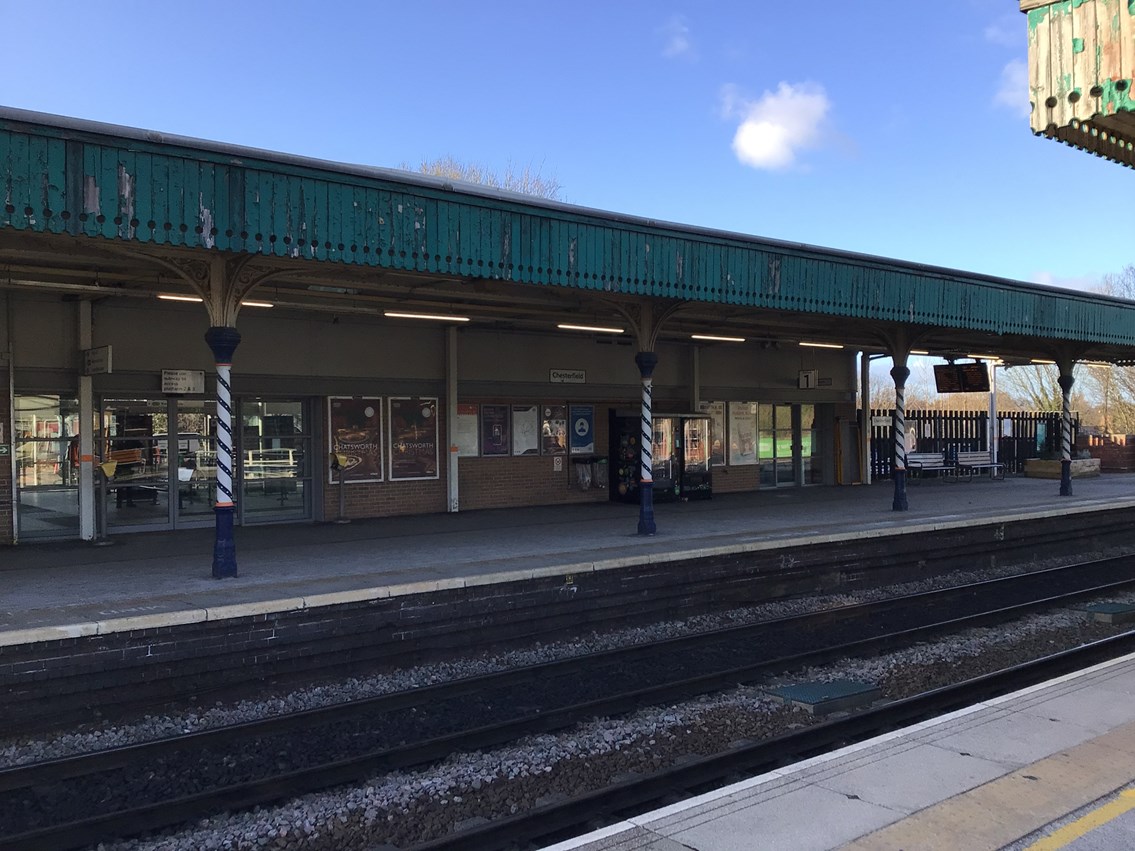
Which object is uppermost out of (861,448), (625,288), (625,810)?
(625,288)

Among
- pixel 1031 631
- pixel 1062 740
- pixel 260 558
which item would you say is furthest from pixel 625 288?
pixel 1062 740

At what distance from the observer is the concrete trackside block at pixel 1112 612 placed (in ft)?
34.4

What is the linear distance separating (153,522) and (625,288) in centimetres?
792

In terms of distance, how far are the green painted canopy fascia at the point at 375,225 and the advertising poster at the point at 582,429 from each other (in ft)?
19.8

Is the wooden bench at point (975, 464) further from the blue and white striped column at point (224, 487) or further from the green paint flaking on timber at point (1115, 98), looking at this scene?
the green paint flaking on timber at point (1115, 98)

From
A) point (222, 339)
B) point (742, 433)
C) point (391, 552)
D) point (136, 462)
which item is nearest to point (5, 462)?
point (136, 462)

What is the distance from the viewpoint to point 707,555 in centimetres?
1088

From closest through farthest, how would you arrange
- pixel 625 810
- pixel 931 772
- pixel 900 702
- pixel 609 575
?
pixel 931 772 → pixel 625 810 → pixel 900 702 → pixel 609 575

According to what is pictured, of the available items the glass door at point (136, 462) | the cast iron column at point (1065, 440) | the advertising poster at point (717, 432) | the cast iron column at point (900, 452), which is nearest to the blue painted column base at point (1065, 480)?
the cast iron column at point (1065, 440)

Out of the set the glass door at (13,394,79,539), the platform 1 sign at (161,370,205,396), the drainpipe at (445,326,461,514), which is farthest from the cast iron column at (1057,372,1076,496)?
the glass door at (13,394,79,539)

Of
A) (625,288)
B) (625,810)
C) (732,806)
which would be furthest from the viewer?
(625,288)

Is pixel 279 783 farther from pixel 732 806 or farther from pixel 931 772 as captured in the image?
pixel 931 772

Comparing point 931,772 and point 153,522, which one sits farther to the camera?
point 153,522

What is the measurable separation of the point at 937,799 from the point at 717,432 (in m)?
15.5
